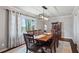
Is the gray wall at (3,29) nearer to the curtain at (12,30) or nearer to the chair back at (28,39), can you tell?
the curtain at (12,30)

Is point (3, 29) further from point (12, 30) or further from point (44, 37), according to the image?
point (44, 37)

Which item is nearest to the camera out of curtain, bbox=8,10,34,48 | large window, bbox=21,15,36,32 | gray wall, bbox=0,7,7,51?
gray wall, bbox=0,7,7,51

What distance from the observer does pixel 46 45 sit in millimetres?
2133

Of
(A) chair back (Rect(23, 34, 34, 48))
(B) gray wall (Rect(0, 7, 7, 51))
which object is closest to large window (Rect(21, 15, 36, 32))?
(A) chair back (Rect(23, 34, 34, 48))

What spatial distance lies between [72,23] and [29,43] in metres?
1.35

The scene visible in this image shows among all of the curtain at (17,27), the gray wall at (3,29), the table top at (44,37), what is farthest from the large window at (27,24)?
the gray wall at (3,29)

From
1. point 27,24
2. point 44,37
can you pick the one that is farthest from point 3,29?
point 44,37

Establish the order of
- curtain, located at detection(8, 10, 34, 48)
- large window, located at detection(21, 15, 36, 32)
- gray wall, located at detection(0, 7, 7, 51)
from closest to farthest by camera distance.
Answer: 1. gray wall, located at detection(0, 7, 7, 51)
2. curtain, located at detection(8, 10, 34, 48)
3. large window, located at detection(21, 15, 36, 32)

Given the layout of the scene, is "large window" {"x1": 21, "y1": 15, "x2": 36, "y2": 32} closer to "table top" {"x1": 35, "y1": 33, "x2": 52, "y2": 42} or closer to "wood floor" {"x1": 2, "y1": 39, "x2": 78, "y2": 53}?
"table top" {"x1": 35, "y1": 33, "x2": 52, "y2": 42}

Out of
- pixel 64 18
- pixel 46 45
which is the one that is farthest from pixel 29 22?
pixel 64 18

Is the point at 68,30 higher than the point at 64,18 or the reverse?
the reverse
